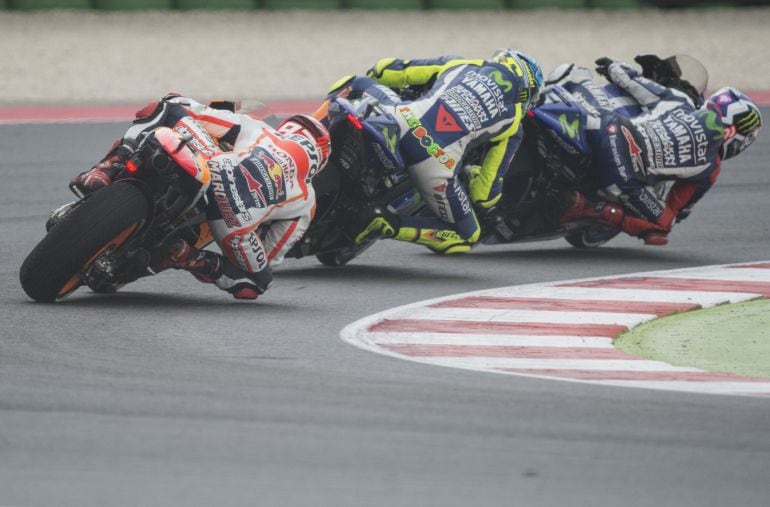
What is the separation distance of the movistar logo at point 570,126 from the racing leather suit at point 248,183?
2.27m

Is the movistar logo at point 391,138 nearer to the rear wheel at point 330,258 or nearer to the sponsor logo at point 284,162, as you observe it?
the rear wheel at point 330,258

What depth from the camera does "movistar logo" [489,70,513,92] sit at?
10.1 meters

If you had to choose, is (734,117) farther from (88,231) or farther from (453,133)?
(88,231)

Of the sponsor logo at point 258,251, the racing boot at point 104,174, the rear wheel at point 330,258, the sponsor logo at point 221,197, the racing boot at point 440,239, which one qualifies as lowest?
the rear wheel at point 330,258

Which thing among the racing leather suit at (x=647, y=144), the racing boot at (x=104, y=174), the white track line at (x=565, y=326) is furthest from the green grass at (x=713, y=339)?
the racing boot at (x=104, y=174)

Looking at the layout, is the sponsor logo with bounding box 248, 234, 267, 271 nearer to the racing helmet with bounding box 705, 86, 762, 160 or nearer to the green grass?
the green grass

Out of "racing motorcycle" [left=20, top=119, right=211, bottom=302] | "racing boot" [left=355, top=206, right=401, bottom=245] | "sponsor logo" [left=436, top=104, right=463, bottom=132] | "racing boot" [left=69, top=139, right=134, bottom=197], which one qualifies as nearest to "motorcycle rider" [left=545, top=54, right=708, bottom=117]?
"sponsor logo" [left=436, top=104, right=463, bottom=132]

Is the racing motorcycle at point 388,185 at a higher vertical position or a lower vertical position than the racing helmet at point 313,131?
lower

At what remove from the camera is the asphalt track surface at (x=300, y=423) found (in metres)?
5.09

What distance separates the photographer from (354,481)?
517 centimetres

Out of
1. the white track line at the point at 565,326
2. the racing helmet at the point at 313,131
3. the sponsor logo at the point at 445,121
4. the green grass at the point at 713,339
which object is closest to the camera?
the white track line at the point at 565,326

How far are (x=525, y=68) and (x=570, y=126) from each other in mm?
609

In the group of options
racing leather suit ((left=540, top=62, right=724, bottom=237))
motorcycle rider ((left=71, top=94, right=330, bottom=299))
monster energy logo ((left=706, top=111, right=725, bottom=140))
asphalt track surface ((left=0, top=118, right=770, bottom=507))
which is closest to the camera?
asphalt track surface ((left=0, top=118, right=770, bottom=507))

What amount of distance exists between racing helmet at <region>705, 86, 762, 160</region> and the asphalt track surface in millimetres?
3420
